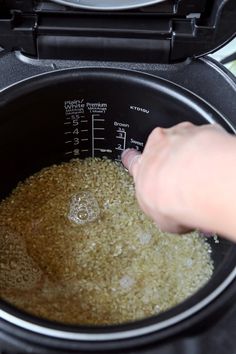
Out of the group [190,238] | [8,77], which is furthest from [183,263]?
[8,77]

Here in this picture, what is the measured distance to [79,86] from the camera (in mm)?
1029

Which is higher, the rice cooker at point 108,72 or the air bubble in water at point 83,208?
the rice cooker at point 108,72

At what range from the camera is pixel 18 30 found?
975 millimetres

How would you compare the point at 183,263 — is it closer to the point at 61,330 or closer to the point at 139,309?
the point at 139,309

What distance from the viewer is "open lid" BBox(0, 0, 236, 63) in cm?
95

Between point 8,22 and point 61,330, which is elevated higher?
point 8,22

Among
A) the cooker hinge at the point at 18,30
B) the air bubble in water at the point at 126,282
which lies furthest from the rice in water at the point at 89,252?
the cooker hinge at the point at 18,30

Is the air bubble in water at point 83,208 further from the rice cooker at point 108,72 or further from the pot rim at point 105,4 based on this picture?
the pot rim at point 105,4

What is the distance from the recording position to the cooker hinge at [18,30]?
0.97 m

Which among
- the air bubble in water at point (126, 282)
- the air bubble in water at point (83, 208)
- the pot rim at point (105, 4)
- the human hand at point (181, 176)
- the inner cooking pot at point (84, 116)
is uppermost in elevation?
the pot rim at point (105, 4)

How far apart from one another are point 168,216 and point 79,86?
42 cm

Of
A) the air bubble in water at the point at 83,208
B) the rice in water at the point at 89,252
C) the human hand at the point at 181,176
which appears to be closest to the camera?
the human hand at the point at 181,176

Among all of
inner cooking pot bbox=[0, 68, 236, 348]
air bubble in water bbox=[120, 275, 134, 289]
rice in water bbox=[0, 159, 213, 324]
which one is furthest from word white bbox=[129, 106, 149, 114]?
air bubble in water bbox=[120, 275, 134, 289]

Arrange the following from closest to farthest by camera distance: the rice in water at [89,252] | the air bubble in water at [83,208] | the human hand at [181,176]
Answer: the human hand at [181,176] < the rice in water at [89,252] < the air bubble in water at [83,208]
